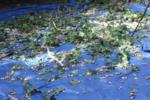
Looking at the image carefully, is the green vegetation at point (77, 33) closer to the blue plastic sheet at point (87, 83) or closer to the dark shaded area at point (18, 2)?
the blue plastic sheet at point (87, 83)

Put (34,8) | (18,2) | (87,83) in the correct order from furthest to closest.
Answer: (18,2) → (34,8) → (87,83)

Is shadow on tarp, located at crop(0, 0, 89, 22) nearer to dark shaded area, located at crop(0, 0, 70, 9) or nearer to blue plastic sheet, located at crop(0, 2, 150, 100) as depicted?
dark shaded area, located at crop(0, 0, 70, 9)

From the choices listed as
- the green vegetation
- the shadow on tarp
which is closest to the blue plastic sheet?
the green vegetation

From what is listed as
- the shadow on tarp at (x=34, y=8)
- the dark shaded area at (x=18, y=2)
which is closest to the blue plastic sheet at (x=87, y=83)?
the shadow on tarp at (x=34, y=8)

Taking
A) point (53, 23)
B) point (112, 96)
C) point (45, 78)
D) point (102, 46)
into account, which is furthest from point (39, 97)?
point (53, 23)

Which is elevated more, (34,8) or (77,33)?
(34,8)

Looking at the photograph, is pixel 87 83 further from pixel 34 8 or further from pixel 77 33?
pixel 34 8

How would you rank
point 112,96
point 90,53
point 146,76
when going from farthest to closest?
point 90,53, point 146,76, point 112,96

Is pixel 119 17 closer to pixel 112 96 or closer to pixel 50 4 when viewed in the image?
pixel 50 4

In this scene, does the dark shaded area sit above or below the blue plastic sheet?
above

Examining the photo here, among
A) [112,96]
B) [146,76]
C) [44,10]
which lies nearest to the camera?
[112,96]

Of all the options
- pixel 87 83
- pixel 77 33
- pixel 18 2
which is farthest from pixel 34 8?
pixel 87 83
